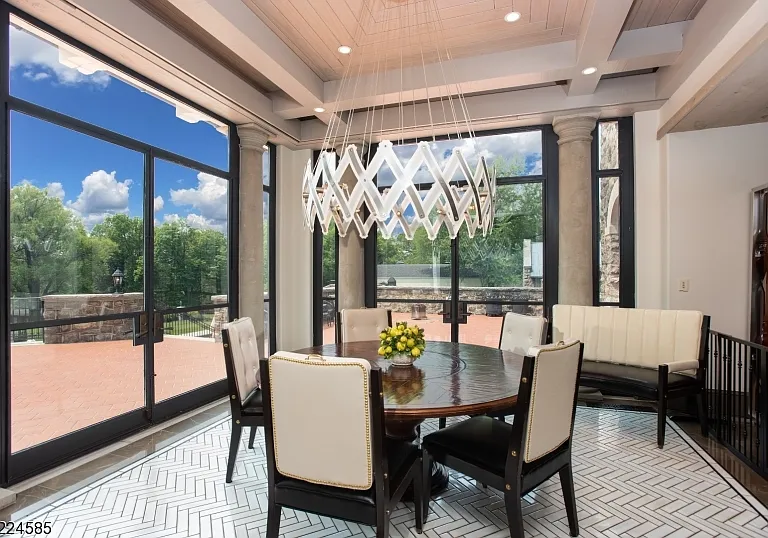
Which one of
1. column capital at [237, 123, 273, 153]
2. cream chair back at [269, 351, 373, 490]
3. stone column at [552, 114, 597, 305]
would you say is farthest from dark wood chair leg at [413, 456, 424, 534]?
column capital at [237, 123, 273, 153]

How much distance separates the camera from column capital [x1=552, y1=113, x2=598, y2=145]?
164 inches

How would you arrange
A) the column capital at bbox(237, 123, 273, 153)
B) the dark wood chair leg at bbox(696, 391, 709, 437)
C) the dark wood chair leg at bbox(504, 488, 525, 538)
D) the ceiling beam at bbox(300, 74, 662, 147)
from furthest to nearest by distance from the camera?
1. the column capital at bbox(237, 123, 273, 153)
2. the ceiling beam at bbox(300, 74, 662, 147)
3. the dark wood chair leg at bbox(696, 391, 709, 437)
4. the dark wood chair leg at bbox(504, 488, 525, 538)

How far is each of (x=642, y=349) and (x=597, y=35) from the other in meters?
2.57

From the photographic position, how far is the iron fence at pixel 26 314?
2.60 m

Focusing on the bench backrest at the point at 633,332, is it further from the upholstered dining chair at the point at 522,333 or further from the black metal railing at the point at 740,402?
the upholstered dining chair at the point at 522,333

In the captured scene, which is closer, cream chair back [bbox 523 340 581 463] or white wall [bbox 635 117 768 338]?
cream chair back [bbox 523 340 581 463]

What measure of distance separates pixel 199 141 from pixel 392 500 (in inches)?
148

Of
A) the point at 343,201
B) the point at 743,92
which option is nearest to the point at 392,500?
the point at 343,201

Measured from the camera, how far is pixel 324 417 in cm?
162

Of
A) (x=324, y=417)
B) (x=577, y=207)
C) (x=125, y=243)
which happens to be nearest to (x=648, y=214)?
(x=577, y=207)

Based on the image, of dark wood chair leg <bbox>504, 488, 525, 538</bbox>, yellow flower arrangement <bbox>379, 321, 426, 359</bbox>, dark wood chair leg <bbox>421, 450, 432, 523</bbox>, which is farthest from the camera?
yellow flower arrangement <bbox>379, 321, 426, 359</bbox>

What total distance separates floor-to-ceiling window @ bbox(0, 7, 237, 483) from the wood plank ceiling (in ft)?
4.30

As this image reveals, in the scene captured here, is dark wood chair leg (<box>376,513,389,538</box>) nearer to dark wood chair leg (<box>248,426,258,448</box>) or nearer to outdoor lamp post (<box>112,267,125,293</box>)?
dark wood chair leg (<box>248,426,258,448</box>)

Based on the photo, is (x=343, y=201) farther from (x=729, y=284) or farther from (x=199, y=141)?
(x=729, y=284)
